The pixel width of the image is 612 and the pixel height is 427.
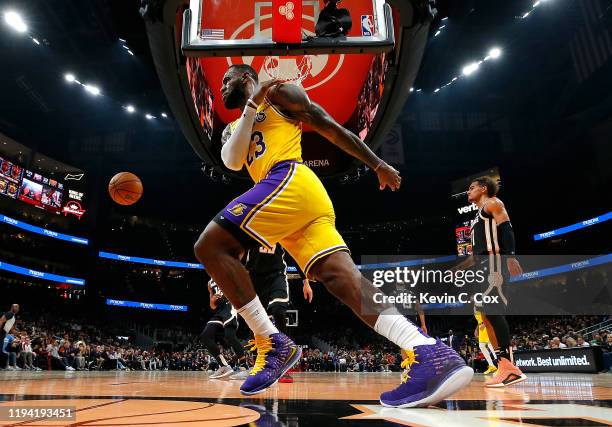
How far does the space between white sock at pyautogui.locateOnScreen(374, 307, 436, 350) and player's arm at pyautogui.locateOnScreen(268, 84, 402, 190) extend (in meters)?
0.55

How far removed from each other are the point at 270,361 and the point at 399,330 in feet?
2.10

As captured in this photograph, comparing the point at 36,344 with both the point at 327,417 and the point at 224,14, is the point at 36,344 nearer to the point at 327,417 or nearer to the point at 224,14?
the point at 224,14

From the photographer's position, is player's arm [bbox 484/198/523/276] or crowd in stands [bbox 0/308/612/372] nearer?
player's arm [bbox 484/198/523/276]

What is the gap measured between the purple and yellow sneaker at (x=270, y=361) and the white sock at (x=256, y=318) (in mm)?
29

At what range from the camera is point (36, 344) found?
44.8 feet

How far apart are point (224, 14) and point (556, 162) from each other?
66.5ft

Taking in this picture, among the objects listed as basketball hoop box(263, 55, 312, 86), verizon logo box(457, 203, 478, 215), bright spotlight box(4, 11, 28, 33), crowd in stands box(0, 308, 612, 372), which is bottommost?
crowd in stands box(0, 308, 612, 372)

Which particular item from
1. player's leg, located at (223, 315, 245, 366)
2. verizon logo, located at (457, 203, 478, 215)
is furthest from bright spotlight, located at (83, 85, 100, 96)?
verizon logo, located at (457, 203, 478, 215)

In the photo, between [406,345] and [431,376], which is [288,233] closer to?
[406,345]

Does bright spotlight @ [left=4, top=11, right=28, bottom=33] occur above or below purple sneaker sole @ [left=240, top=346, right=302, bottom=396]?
above

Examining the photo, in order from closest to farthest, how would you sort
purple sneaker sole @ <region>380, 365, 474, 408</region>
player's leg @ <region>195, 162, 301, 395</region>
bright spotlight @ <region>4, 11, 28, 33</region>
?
1. purple sneaker sole @ <region>380, 365, 474, 408</region>
2. player's leg @ <region>195, 162, 301, 395</region>
3. bright spotlight @ <region>4, 11, 28, 33</region>

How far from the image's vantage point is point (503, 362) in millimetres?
3562

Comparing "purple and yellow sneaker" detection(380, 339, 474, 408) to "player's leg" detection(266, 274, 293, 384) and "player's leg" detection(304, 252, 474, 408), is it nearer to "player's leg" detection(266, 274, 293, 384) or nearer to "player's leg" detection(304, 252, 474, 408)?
"player's leg" detection(304, 252, 474, 408)

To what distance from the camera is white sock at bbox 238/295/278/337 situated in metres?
2.10
